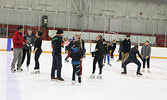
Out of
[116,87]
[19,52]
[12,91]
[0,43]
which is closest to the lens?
[12,91]

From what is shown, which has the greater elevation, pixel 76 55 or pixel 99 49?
pixel 99 49

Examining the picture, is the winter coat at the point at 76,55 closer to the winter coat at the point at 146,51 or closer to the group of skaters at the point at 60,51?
the group of skaters at the point at 60,51

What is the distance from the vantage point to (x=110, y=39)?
1719cm

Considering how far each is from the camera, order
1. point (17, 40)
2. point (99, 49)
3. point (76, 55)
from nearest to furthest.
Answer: point (76, 55) → point (99, 49) → point (17, 40)

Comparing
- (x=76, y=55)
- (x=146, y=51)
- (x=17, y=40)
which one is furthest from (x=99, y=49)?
(x=146, y=51)

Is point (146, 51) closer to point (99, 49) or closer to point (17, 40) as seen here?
point (99, 49)

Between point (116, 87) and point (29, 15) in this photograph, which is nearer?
point (116, 87)

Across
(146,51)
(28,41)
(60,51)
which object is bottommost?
(146,51)

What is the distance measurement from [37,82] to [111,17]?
18363 millimetres

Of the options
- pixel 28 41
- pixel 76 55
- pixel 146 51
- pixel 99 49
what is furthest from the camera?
pixel 146 51

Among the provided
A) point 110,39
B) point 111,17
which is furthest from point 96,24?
point 110,39

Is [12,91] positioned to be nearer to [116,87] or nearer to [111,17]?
[116,87]

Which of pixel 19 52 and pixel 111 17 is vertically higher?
pixel 111 17

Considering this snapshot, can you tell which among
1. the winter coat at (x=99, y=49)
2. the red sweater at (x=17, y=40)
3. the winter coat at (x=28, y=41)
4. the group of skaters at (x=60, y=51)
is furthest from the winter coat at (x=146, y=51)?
the red sweater at (x=17, y=40)
